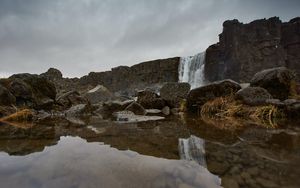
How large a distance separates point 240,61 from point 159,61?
8269 mm

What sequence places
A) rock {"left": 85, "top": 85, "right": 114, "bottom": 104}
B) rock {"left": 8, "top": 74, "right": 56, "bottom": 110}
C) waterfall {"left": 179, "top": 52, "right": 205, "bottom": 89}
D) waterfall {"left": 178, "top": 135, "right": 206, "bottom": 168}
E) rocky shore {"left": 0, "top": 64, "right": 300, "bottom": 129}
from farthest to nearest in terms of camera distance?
waterfall {"left": 179, "top": 52, "right": 205, "bottom": 89} < rock {"left": 85, "top": 85, "right": 114, "bottom": 104} < rock {"left": 8, "top": 74, "right": 56, "bottom": 110} < rocky shore {"left": 0, "top": 64, "right": 300, "bottom": 129} < waterfall {"left": 178, "top": 135, "right": 206, "bottom": 168}

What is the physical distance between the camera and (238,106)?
17.3ft

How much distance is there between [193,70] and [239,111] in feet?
56.2

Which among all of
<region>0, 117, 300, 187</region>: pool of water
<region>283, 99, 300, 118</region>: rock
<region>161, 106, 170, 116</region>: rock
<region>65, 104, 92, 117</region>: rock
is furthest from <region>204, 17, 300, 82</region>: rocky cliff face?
<region>0, 117, 300, 187</region>: pool of water

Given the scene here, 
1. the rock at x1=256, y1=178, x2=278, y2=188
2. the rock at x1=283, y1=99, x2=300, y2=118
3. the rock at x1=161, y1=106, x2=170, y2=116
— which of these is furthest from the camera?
the rock at x1=161, y1=106, x2=170, y2=116

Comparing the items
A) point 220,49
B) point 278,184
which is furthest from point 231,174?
point 220,49

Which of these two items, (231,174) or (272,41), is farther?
(272,41)

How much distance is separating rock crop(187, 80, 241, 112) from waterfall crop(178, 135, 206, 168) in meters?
4.34

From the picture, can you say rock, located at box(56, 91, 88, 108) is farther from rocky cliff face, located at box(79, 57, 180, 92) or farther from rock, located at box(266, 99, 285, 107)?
rocky cliff face, located at box(79, 57, 180, 92)

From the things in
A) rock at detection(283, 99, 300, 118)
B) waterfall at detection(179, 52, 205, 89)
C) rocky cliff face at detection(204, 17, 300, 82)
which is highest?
rocky cliff face at detection(204, 17, 300, 82)

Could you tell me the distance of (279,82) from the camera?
Result: 18.3 feet

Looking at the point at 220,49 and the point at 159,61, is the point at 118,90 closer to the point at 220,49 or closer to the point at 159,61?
the point at 159,61

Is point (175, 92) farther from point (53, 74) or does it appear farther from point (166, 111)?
point (53, 74)

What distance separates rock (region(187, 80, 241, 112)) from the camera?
651 cm
